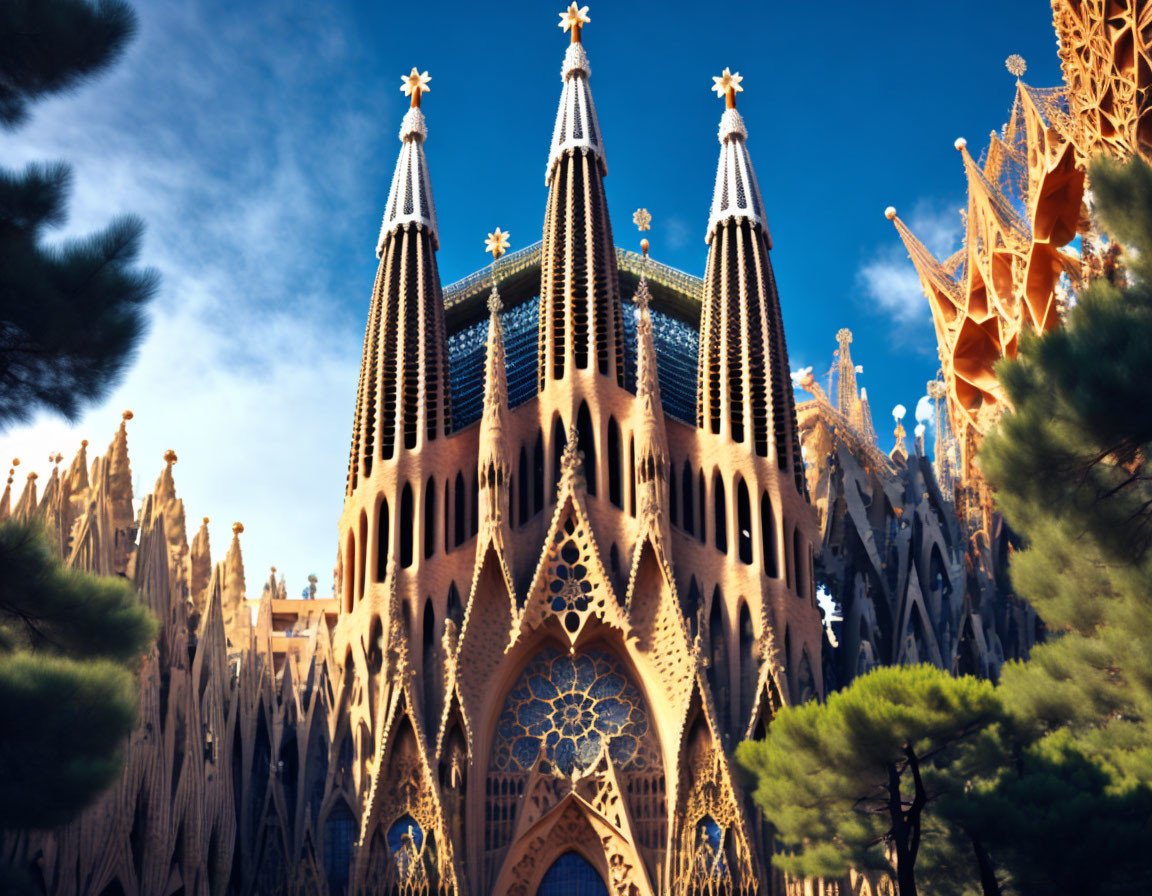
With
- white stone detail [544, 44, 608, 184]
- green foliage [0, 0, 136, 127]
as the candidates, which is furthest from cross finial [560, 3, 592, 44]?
green foliage [0, 0, 136, 127]

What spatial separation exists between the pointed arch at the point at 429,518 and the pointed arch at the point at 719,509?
16.8ft

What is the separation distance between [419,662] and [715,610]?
5241mm

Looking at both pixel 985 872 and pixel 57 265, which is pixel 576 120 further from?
pixel 57 265

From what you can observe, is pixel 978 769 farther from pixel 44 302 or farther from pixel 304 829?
pixel 44 302

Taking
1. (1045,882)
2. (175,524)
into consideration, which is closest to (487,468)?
(175,524)

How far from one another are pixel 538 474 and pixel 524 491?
71 cm

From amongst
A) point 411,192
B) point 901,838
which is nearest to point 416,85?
point 411,192

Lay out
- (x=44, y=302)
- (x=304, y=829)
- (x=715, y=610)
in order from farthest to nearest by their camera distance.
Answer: (x=715, y=610) < (x=304, y=829) < (x=44, y=302)

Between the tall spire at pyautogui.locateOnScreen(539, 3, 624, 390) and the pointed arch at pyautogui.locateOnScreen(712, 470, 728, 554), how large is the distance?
8.93ft

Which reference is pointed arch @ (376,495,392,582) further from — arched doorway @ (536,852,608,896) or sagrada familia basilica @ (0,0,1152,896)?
arched doorway @ (536,852,608,896)

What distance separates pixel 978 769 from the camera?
19.2m

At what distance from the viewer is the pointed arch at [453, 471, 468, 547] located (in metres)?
27.3

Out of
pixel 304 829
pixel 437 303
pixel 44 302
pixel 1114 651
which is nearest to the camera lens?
pixel 44 302

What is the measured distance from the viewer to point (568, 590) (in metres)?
26.0
